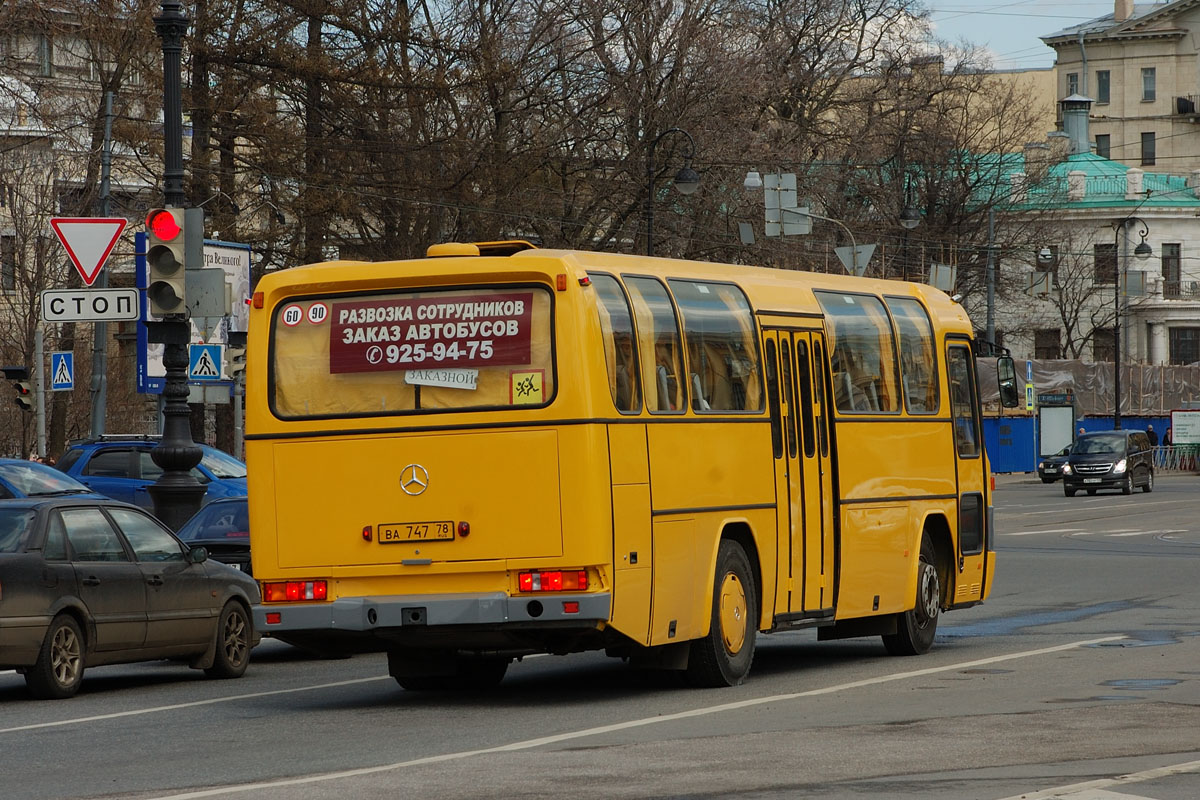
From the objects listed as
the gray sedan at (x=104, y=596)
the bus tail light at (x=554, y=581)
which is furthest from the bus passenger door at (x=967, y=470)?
the gray sedan at (x=104, y=596)

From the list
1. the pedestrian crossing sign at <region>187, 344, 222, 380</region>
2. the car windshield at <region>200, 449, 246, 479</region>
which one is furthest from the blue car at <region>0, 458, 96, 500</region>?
the car windshield at <region>200, 449, 246, 479</region>

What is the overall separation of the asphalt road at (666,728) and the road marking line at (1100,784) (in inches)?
0.9

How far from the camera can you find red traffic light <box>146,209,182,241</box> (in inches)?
734

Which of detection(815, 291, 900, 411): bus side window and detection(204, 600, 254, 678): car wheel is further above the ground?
detection(815, 291, 900, 411): bus side window

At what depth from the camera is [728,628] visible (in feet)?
44.3

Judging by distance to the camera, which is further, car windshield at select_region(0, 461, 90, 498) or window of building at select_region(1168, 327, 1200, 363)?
window of building at select_region(1168, 327, 1200, 363)

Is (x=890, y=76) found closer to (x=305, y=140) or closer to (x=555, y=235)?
(x=555, y=235)

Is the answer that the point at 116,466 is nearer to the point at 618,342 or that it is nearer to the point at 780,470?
the point at 780,470

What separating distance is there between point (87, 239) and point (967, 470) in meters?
9.14

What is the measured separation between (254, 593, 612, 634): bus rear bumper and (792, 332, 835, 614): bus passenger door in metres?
2.84

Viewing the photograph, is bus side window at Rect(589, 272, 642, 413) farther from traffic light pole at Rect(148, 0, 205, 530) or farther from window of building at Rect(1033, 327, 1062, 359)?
window of building at Rect(1033, 327, 1062, 359)

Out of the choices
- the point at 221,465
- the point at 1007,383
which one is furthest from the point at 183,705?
the point at 221,465

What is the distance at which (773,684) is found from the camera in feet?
45.4

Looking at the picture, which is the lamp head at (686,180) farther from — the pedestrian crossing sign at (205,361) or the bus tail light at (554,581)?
the bus tail light at (554,581)
